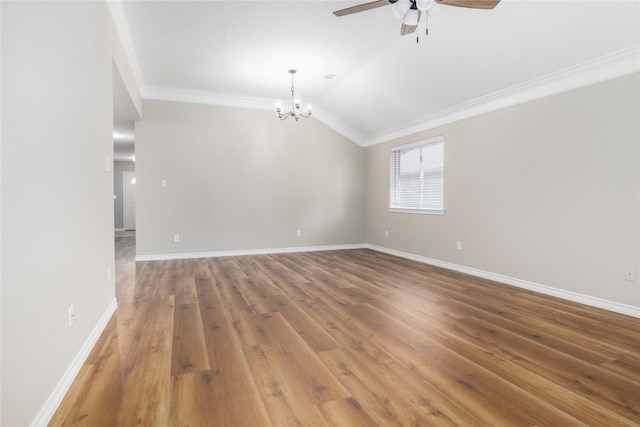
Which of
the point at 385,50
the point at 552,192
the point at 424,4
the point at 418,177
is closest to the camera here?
the point at 424,4

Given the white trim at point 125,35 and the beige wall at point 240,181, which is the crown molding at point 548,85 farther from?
the white trim at point 125,35

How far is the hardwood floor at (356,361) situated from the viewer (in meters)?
1.59

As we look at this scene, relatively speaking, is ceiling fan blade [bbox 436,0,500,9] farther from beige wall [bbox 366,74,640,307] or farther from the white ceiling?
beige wall [bbox 366,74,640,307]

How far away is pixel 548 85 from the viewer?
368 cm

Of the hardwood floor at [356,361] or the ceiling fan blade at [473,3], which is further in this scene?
the ceiling fan blade at [473,3]

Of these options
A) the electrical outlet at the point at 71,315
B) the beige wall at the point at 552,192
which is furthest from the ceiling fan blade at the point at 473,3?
the electrical outlet at the point at 71,315

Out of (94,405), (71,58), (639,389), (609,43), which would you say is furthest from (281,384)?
(609,43)

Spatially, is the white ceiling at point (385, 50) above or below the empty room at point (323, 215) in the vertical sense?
above

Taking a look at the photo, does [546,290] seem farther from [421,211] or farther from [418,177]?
[418,177]

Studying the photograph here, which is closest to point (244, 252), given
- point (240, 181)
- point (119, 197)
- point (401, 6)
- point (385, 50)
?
point (240, 181)

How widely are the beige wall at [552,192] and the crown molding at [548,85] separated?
0.25 ft

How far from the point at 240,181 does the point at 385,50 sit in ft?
11.0

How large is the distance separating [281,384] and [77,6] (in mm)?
2488

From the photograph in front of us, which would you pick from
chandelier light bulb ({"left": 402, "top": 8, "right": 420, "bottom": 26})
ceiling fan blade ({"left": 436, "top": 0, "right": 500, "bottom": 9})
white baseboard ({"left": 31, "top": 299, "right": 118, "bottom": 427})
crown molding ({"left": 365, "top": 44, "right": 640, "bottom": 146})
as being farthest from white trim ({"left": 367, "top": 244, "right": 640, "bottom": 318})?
white baseboard ({"left": 31, "top": 299, "right": 118, "bottom": 427})
